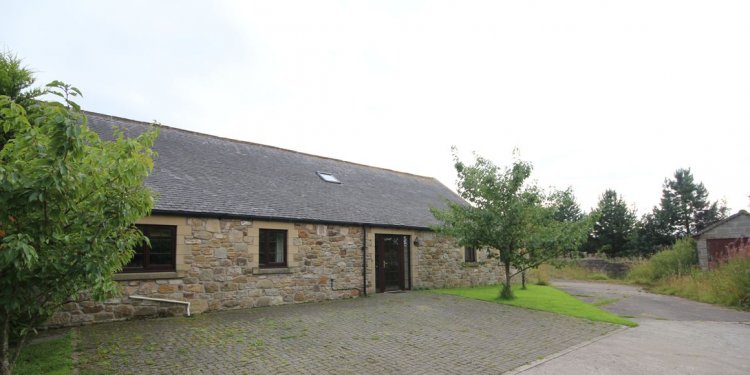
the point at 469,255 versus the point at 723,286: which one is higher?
the point at 469,255

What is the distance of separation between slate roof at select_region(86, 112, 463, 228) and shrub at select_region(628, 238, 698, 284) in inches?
443

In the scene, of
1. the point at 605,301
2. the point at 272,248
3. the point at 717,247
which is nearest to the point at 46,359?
the point at 272,248

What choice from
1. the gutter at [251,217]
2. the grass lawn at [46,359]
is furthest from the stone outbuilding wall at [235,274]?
the grass lawn at [46,359]

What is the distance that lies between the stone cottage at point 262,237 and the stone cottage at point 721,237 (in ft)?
31.9

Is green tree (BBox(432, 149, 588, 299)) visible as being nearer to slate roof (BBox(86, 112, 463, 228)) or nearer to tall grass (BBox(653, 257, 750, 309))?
slate roof (BBox(86, 112, 463, 228))

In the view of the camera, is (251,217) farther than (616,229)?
No

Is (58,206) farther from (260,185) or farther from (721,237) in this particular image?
(721,237)

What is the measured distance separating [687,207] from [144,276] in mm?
40144

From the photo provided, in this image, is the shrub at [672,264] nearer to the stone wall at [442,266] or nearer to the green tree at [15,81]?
the stone wall at [442,266]

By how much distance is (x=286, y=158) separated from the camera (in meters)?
16.4

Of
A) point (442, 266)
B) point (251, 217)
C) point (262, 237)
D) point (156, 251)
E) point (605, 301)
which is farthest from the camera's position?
point (442, 266)

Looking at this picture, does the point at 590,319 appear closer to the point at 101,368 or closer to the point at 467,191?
the point at 467,191

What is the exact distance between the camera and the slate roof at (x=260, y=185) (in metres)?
10.7

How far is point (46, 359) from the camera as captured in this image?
583 cm
